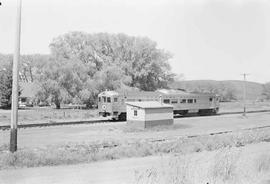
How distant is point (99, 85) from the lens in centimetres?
5181

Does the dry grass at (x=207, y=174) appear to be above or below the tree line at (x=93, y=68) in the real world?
below

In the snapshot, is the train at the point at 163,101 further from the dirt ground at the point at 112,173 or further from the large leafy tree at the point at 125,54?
the dirt ground at the point at 112,173

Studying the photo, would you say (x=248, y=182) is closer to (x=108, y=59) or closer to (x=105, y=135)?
(x=105, y=135)

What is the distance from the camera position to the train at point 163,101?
115ft

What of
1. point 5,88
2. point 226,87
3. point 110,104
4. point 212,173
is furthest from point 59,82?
point 226,87

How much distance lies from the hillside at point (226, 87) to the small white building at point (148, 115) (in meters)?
71.5

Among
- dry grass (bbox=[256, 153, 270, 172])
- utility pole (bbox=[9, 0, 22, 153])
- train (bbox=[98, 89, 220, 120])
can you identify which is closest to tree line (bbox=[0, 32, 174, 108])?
train (bbox=[98, 89, 220, 120])

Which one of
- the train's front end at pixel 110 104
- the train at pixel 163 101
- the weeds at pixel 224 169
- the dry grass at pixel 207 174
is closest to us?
the dry grass at pixel 207 174

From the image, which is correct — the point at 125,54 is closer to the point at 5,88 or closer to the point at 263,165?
the point at 5,88

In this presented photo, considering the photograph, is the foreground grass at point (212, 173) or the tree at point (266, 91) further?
the tree at point (266, 91)

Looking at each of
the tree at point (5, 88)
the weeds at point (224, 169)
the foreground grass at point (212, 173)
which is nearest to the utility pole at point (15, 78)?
the foreground grass at point (212, 173)

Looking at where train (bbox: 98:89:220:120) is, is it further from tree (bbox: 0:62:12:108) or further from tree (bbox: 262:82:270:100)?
tree (bbox: 262:82:270:100)

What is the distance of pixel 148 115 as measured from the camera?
2866cm

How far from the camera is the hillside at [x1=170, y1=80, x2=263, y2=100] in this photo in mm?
105438
